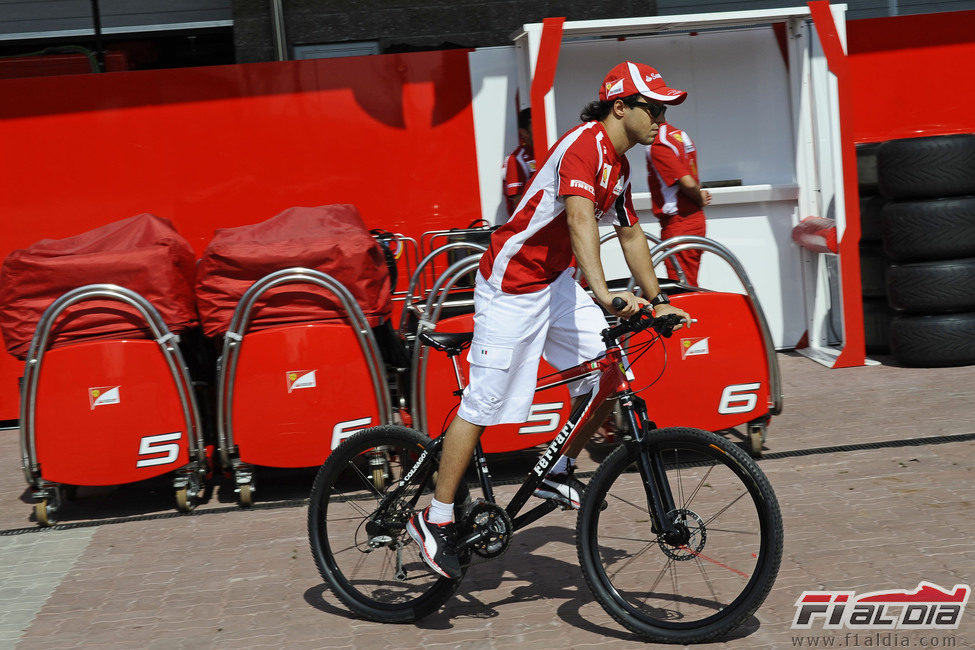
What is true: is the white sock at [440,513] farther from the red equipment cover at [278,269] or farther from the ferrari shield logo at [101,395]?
the ferrari shield logo at [101,395]

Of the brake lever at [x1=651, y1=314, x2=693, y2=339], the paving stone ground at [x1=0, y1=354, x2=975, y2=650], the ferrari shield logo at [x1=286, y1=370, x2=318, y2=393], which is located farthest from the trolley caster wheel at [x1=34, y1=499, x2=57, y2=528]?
the brake lever at [x1=651, y1=314, x2=693, y2=339]

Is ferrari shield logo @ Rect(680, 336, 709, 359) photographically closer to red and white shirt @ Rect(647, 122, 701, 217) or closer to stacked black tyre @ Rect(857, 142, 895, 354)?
red and white shirt @ Rect(647, 122, 701, 217)

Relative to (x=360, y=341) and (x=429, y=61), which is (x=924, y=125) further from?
(x=360, y=341)

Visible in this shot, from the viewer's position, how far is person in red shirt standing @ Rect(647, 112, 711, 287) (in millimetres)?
7441

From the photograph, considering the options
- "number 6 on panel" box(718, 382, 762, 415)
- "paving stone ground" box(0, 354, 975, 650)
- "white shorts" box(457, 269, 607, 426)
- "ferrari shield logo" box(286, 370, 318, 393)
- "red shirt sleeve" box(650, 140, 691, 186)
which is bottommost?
"paving stone ground" box(0, 354, 975, 650)

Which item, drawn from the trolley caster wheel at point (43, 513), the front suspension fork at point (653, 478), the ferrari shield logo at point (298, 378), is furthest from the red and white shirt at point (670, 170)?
the trolley caster wheel at point (43, 513)

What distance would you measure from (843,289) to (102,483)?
5.52m

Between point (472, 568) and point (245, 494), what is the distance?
161 cm

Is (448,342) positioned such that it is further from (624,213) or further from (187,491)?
(187,491)

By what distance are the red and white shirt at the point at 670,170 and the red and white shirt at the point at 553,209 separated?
11.2 ft

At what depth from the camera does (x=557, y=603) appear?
429cm

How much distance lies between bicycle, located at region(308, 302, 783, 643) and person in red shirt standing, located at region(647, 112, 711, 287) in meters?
3.44

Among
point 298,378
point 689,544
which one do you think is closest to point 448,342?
point 689,544

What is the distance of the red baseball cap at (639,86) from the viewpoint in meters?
3.97
